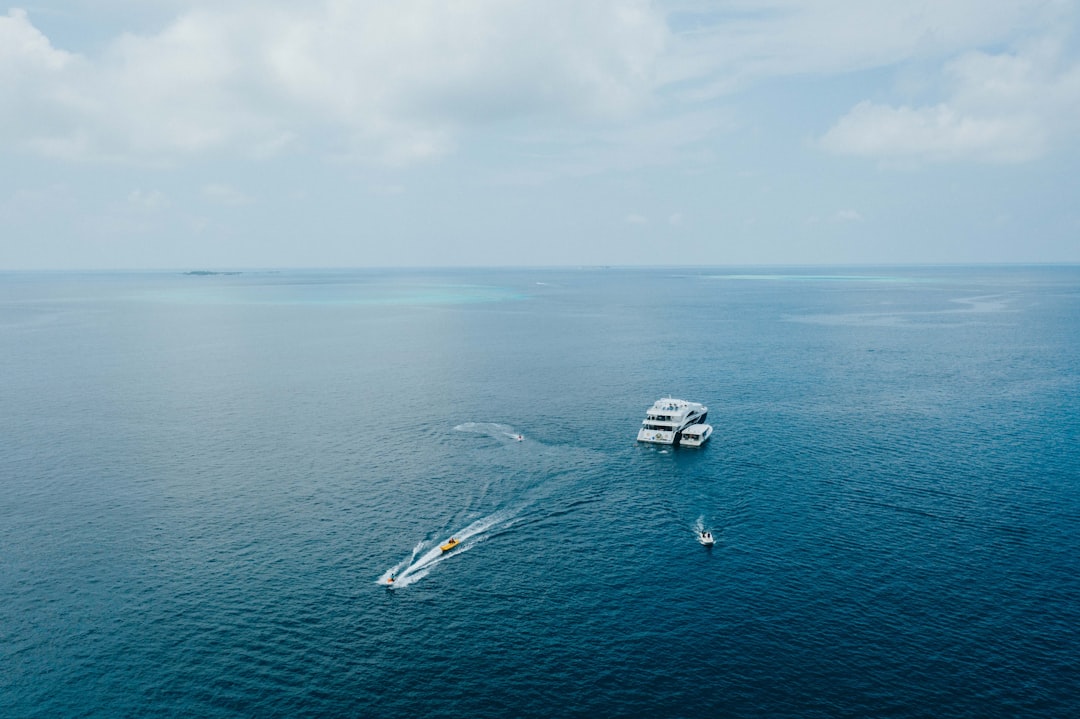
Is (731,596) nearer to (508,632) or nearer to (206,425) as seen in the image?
(508,632)

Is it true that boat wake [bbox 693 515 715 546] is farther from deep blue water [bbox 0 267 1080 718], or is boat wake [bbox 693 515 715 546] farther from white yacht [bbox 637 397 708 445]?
white yacht [bbox 637 397 708 445]

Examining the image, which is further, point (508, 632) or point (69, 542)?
point (69, 542)

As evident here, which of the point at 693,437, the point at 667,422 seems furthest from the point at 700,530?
the point at 667,422

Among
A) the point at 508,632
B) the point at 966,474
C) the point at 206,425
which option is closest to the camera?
the point at 508,632

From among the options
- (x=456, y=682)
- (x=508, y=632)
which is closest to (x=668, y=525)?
→ (x=508, y=632)

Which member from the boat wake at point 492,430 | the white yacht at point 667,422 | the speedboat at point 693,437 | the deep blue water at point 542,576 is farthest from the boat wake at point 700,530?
the boat wake at point 492,430

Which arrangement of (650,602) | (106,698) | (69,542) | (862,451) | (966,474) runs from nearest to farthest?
(106,698), (650,602), (69,542), (966,474), (862,451)

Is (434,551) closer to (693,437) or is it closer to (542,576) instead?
(542,576)
